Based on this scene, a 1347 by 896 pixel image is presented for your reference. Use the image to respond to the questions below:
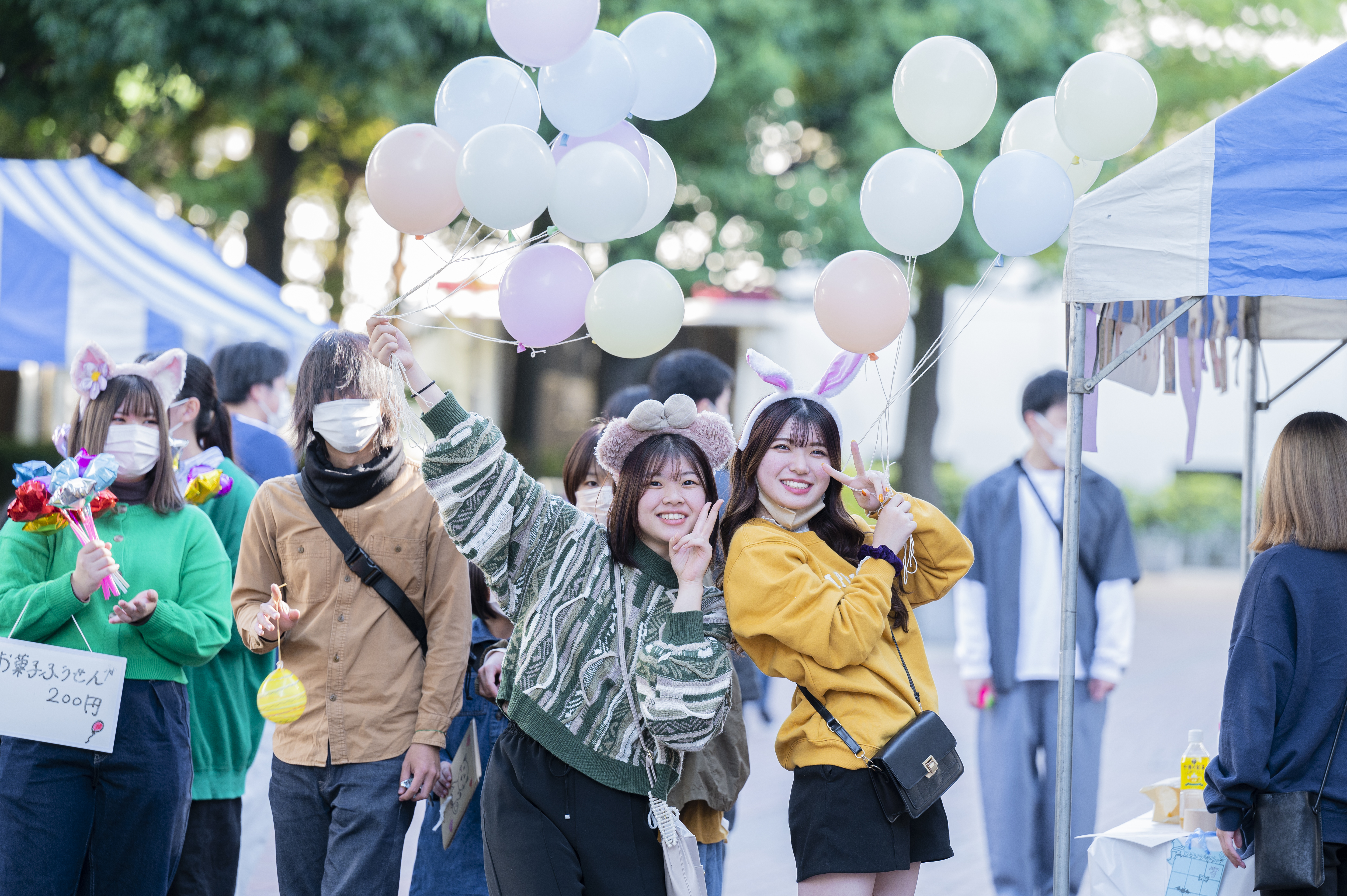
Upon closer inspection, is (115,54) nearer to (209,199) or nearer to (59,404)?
(209,199)

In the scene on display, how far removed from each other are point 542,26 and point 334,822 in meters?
2.11

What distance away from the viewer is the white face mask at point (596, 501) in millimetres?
3488

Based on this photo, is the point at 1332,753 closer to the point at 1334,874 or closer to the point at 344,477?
the point at 1334,874

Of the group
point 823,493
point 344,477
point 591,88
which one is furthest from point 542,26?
point 823,493

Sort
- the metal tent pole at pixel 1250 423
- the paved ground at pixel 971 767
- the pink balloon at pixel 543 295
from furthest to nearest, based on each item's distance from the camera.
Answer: the paved ground at pixel 971 767 → the metal tent pole at pixel 1250 423 → the pink balloon at pixel 543 295

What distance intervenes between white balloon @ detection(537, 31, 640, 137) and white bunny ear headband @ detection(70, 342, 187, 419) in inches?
57.3

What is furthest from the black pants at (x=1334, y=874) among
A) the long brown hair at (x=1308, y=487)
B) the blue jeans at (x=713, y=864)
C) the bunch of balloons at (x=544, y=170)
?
the bunch of balloons at (x=544, y=170)

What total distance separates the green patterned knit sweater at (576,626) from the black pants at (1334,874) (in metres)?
1.47

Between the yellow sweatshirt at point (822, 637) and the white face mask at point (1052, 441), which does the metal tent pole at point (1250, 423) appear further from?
the yellow sweatshirt at point (822, 637)

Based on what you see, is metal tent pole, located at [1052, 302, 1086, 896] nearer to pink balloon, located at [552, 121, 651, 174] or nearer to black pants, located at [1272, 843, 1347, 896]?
black pants, located at [1272, 843, 1347, 896]

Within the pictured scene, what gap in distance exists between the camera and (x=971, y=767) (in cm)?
775

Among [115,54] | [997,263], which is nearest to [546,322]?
[997,263]

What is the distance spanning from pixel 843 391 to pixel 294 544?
1593 millimetres

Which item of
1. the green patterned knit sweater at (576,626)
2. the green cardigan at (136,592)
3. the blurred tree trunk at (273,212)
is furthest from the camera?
the blurred tree trunk at (273,212)
